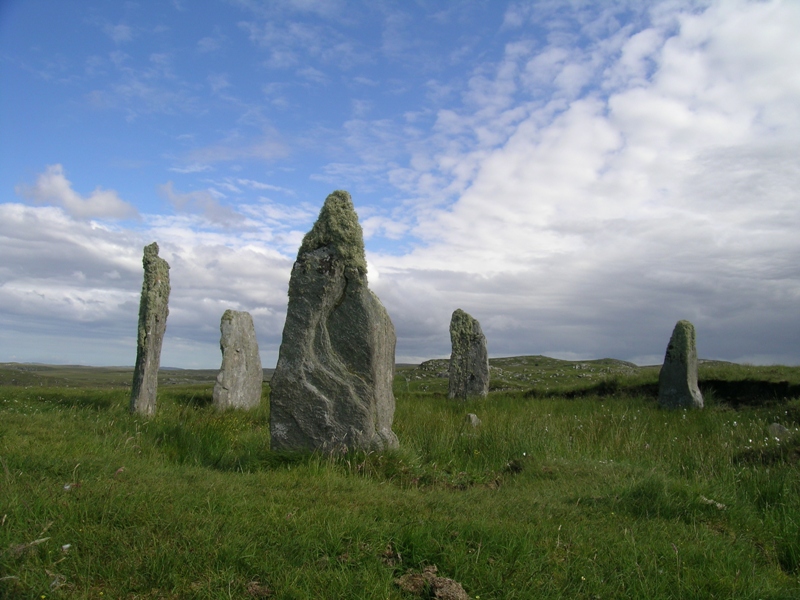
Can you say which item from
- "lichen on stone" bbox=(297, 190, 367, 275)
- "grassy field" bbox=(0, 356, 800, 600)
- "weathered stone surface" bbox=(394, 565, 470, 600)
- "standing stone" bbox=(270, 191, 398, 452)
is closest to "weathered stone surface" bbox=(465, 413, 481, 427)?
"grassy field" bbox=(0, 356, 800, 600)

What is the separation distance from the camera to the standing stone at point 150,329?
12.8 metres

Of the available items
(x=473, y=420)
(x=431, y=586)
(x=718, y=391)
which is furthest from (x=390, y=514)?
(x=718, y=391)

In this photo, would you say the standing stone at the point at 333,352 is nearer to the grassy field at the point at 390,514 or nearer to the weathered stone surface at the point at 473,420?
the grassy field at the point at 390,514

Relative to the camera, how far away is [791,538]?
562 cm

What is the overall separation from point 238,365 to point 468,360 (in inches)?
284

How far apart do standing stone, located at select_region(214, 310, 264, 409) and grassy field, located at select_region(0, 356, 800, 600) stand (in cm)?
496

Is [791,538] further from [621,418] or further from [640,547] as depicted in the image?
[621,418]

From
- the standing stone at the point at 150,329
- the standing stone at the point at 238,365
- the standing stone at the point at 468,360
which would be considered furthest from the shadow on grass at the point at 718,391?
the standing stone at the point at 150,329

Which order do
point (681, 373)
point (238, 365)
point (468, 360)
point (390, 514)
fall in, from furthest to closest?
point (468, 360), point (238, 365), point (681, 373), point (390, 514)

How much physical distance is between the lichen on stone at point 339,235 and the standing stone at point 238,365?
279 inches

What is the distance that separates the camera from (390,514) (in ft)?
17.3

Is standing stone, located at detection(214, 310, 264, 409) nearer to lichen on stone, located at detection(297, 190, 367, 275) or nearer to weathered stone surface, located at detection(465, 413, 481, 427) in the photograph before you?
weathered stone surface, located at detection(465, 413, 481, 427)

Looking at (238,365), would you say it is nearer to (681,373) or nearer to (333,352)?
(333,352)

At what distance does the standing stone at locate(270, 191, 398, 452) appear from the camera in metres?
8.23
